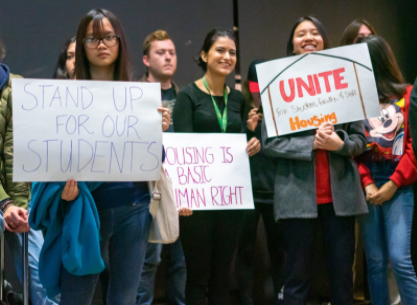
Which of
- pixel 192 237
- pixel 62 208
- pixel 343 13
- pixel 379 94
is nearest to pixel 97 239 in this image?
pixel 62 208

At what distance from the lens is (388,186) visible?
2.58m

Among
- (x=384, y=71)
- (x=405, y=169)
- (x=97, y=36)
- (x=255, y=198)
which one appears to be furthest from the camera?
(x=255, y=198)

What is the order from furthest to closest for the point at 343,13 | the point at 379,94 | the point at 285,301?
1. the point at 343,13
2. the point at 379,94
3. the point at 285,301

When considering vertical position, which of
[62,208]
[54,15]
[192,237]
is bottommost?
[192,237]

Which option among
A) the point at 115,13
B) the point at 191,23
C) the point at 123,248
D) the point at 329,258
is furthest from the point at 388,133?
the point at 115,13

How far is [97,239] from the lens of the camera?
1742mm

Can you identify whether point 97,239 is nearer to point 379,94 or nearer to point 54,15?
point 379,94

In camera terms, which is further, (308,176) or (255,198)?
(255,198)

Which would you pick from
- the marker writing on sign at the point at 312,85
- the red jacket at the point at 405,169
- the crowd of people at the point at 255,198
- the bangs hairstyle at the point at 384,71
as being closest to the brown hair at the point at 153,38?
the crowd of people at the point at 255,198

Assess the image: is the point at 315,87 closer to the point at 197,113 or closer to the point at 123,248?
the point at 197,113

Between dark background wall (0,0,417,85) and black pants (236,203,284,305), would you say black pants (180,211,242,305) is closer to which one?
black pants (236,203,284,305)

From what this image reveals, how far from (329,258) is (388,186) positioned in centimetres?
51

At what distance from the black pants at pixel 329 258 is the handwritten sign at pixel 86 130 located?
37.6 inches

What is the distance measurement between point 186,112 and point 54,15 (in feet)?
5.16
